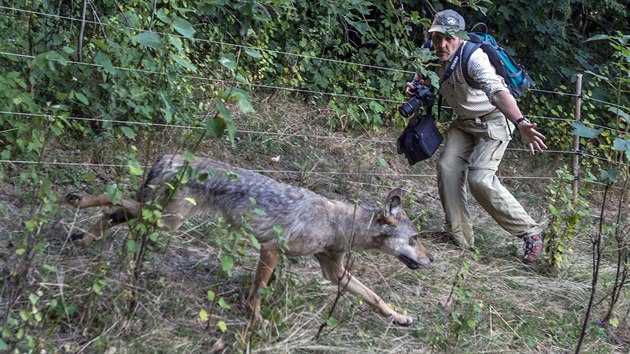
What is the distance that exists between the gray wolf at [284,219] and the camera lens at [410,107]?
4.91ft

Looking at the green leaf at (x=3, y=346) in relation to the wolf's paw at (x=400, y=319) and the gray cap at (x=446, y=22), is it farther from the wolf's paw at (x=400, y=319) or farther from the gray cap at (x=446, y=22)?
the gray cap at (x=446, y=22)

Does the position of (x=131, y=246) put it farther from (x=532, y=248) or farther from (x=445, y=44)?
(x=532, y=248)

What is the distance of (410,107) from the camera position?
A: 7.58 metres

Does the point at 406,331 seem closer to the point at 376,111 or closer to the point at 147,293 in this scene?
the point at 147,293

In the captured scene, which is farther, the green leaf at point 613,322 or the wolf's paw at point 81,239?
the green leaf at point 613,322

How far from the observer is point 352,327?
18.7ft

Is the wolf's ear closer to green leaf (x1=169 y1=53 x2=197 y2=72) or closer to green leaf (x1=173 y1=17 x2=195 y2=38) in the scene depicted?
green leaf (x1=169 y1=53 x2=197 y2=72)

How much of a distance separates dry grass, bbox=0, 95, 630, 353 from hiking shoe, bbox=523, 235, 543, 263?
0.11 meters

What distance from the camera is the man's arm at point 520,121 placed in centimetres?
655

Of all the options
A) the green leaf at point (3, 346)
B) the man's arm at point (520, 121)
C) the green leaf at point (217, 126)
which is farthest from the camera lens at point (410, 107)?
the green leaf at point (3, 346)

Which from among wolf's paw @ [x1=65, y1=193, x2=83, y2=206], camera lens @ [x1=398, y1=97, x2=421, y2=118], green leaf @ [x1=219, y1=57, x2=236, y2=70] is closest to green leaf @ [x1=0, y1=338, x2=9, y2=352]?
wolf's paw @ [x1=65, y1=193, x2=83, y2=206]

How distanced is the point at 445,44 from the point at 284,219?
8.24 ft

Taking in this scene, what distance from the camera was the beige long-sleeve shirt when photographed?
713 centimetres

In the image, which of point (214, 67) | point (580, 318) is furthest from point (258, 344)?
point (214, 67)
